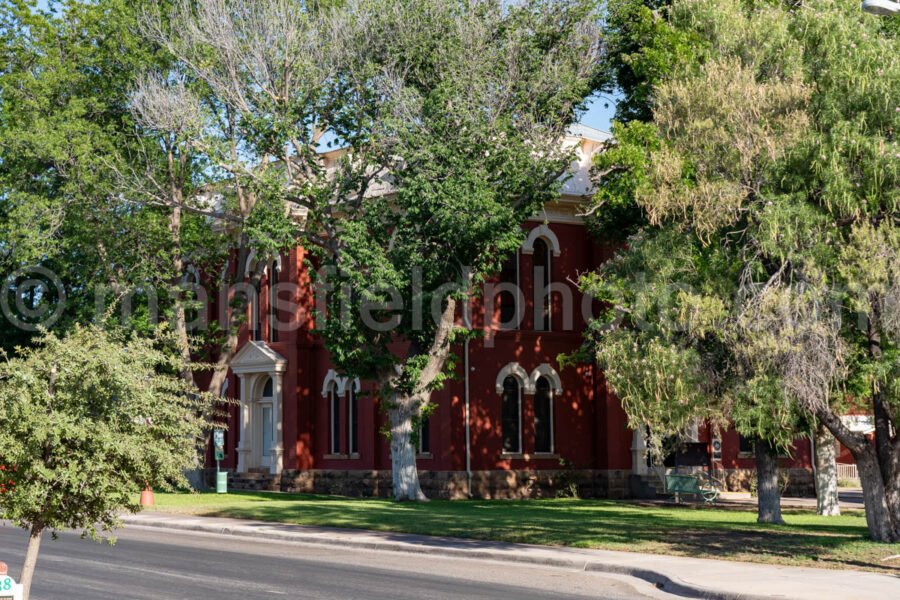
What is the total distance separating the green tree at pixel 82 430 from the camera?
9.65m

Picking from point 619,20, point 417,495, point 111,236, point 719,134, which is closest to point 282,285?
point 111,236

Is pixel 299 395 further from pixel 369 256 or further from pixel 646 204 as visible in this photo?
pixel 646 204

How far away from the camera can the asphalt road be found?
14.6m

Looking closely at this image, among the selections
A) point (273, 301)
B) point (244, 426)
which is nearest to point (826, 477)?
point (273, 301)

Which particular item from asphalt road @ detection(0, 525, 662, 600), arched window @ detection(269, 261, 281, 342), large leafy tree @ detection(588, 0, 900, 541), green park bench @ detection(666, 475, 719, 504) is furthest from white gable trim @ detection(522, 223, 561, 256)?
large leafy tree @ detection(588, 0, 900, 541)

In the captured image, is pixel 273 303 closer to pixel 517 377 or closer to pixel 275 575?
pixel 517 377

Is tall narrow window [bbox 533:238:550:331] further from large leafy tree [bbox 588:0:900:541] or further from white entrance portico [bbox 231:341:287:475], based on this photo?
large leafy tree [bbox 588:0:900:541]

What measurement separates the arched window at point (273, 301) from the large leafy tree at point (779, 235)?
2457 cm

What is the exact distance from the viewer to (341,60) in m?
30.7

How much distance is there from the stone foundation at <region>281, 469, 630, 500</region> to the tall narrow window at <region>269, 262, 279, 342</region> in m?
5.39

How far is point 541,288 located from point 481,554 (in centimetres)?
1960

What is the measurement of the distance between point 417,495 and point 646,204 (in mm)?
17322

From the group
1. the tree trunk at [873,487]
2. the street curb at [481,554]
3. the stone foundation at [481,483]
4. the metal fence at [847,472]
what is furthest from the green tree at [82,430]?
the metal fence at [847,472]

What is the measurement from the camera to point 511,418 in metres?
38.0
